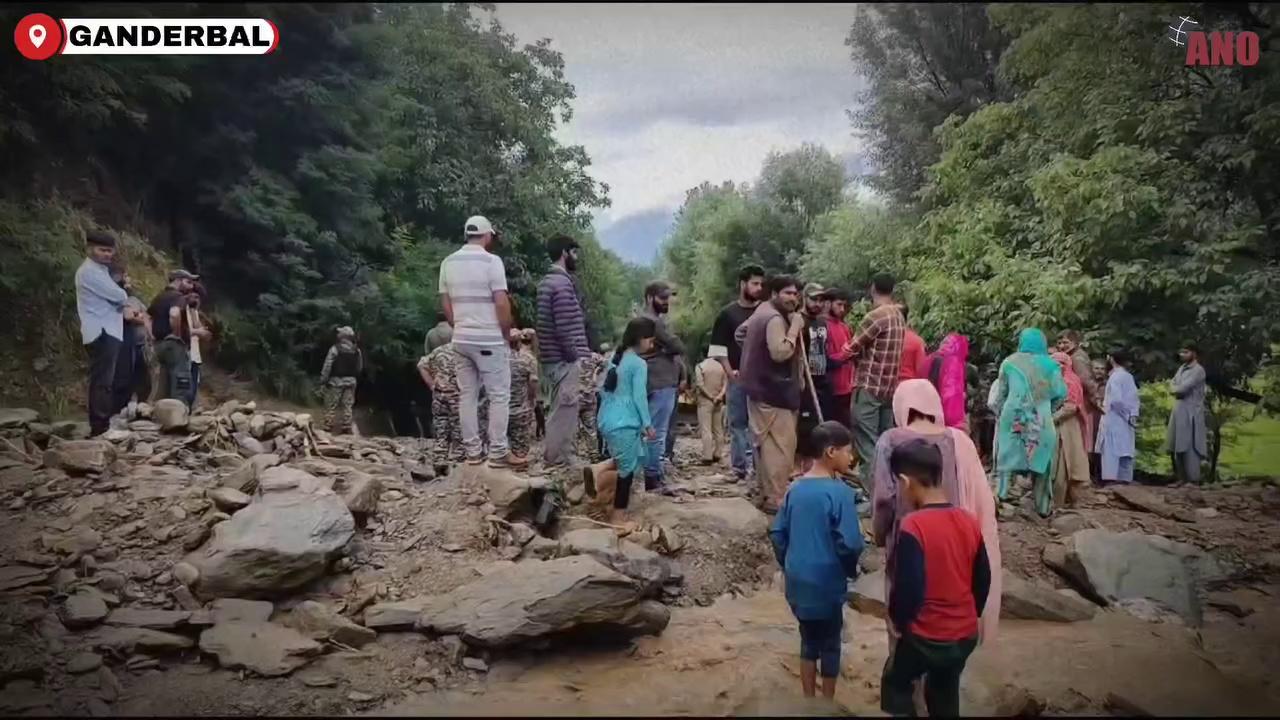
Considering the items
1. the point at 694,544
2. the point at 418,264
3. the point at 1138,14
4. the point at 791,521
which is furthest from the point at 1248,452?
the point at 418,264

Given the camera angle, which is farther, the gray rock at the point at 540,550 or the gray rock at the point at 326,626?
the gray rock at the point at 540,550

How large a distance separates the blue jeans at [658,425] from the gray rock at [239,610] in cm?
293

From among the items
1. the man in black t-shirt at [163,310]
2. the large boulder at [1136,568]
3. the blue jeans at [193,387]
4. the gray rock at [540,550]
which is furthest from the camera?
the blue jeans at [193,387]

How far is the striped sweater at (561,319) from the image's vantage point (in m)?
5.32

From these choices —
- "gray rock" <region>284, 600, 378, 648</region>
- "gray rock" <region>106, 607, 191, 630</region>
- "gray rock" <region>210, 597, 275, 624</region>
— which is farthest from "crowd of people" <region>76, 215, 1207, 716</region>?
"gray rock" <region>106, 607, 191, 630</region>

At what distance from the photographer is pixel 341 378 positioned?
8.58 m

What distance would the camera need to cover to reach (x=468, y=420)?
5.31 meters

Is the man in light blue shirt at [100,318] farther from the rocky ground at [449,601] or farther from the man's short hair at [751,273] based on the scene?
the man's short hair at [751,273]

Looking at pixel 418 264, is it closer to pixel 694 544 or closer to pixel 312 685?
pixel 694 544

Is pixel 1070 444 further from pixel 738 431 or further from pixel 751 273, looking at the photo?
pixel 751 273

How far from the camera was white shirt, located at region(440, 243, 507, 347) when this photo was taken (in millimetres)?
4992

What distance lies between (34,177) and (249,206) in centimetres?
253

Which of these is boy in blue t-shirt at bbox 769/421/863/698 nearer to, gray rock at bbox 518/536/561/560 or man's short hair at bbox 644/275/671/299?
gray rock at bbox 518/536/561/560

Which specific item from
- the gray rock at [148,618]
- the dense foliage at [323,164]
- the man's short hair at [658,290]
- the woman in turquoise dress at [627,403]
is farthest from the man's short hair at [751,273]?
the gray rock at [148,618]
